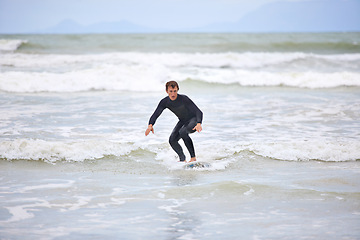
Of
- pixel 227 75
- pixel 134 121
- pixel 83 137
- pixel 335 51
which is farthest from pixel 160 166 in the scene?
pixel 335 51

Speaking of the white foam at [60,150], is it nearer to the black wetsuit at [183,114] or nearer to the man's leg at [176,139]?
the man's leg at [176,139]

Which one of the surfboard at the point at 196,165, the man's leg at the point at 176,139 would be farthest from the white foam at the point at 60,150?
the surfboard at the point at 196,165

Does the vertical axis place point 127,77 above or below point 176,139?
above

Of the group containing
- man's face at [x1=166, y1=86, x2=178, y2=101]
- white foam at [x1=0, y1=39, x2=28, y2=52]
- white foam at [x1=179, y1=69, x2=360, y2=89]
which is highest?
white foam at [x1=0, y1=39, x2=28, y2=52]

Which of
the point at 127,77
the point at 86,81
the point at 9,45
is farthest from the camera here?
the point at 9,45

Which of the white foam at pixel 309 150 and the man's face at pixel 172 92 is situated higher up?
→ the man's face at pixel 172 92

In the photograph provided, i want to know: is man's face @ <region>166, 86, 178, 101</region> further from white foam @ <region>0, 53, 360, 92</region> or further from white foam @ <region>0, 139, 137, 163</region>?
white foam @ <region>0, 53, 360, 92</region>

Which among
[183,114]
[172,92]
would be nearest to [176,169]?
[183,114]

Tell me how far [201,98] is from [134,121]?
4.57 meters

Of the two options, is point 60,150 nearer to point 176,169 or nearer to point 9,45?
point 176,169

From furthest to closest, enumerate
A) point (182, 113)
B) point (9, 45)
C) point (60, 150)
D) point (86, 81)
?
point (9, 45)
point (86, 81)
point (60, 150)
point (182, 113)

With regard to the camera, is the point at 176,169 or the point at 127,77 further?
the point at 127,77

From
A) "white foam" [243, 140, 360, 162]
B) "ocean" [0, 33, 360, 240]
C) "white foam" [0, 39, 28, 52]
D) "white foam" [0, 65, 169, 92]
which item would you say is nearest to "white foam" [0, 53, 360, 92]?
"white foam" [0, 65, 169, 92]


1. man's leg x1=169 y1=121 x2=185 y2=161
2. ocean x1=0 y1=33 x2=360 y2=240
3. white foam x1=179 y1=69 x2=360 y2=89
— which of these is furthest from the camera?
white foam x1=179 y1=69 x2=360 y2=89
